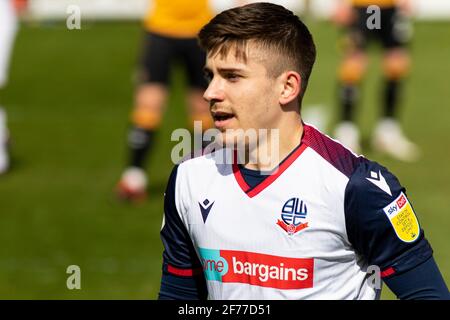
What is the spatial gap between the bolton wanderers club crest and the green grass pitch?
3.21 meters

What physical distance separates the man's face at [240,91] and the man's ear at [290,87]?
21mm

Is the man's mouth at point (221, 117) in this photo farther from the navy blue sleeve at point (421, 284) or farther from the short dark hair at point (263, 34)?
the navy blue sleeve at point (421, 284)

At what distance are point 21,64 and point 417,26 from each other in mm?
8976

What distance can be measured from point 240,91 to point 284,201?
16.9 inches

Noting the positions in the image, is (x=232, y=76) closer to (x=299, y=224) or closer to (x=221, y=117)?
(x=221, y=117)

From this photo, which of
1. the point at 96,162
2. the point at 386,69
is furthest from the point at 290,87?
the point at 386,69

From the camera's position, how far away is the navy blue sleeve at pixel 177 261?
377cm

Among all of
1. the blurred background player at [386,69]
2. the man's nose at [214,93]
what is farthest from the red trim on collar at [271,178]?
the blurred background player at [386,69]

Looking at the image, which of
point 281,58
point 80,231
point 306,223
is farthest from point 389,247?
point 80,231

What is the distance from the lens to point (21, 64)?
58.5 ft

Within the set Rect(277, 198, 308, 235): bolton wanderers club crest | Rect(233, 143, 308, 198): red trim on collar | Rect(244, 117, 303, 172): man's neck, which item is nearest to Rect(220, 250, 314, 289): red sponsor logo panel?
Rect(277, 198, 308, 235): bolton wanderers club crest

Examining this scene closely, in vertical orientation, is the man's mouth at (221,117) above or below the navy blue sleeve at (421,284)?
above

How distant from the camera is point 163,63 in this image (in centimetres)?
901
